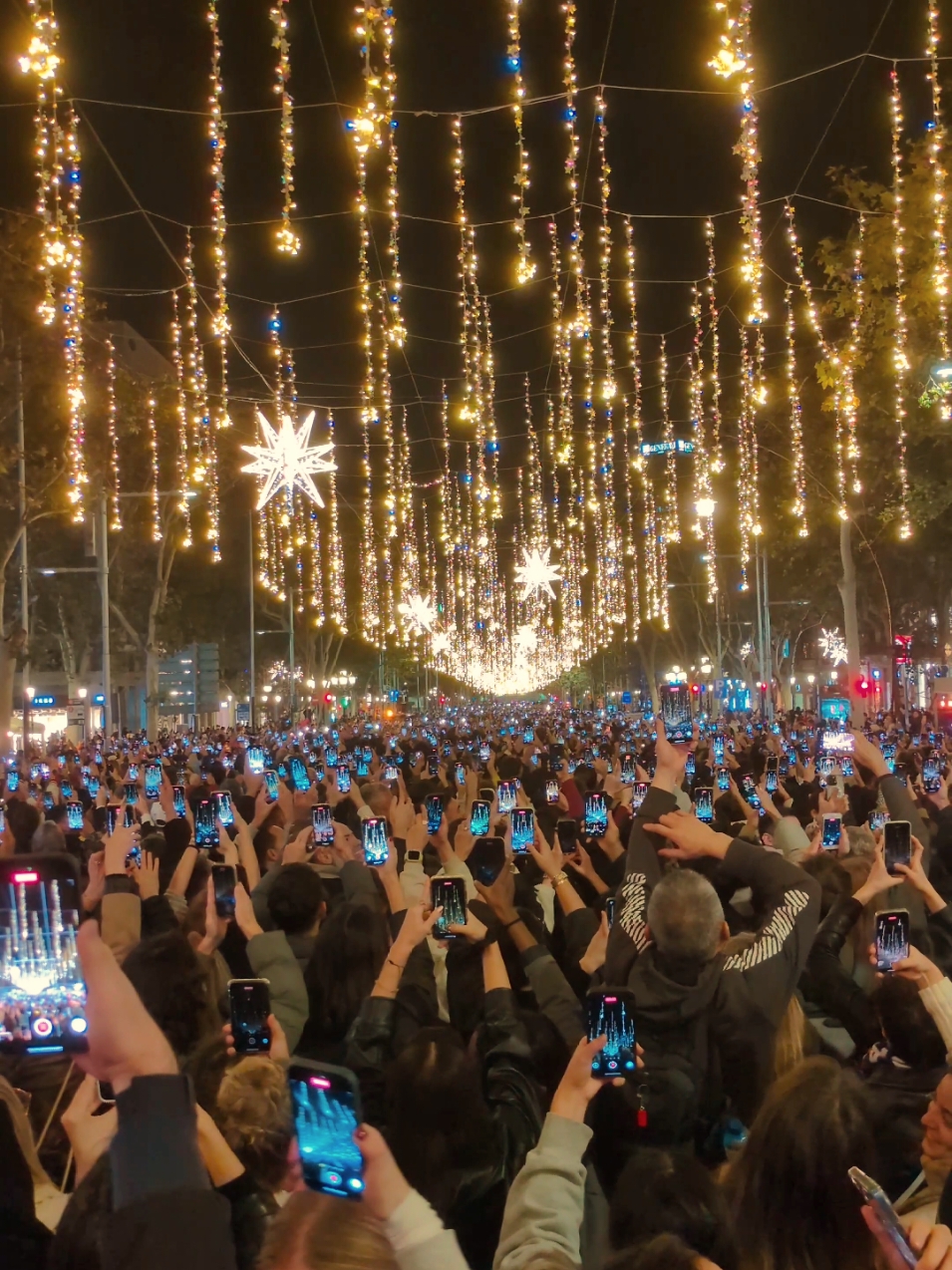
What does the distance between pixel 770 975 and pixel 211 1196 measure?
2.82m

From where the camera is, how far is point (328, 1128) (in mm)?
2461

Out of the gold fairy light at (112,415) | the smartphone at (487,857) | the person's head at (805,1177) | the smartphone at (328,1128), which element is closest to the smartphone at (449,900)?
the smartphone at (487,857)

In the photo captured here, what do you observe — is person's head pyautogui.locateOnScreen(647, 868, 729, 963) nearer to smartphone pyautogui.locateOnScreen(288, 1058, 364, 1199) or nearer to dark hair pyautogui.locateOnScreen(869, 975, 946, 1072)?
dark hair pyautogui.locateOnScreen(869, 975, 946, 1072)

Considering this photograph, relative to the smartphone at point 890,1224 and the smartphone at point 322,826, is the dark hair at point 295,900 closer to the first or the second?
the smartphone at point 322,826

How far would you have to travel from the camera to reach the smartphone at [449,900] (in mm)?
5367

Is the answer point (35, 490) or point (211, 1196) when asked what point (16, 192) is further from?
point (211, 1196)

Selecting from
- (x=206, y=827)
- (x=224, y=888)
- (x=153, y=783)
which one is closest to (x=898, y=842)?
(x=224, y=888)

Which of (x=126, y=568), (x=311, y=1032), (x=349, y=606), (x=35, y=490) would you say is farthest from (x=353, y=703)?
(x=311, y=1032)

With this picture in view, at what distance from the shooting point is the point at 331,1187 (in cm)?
239

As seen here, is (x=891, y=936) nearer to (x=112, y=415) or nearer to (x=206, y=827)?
(x=206, y=827)

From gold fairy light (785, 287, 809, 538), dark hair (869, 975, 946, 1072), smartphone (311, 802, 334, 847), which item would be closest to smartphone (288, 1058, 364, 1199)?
dark hair (869, 975, 946, 1072)

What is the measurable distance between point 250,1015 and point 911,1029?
1.99m

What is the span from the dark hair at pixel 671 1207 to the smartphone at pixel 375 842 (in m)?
5.02

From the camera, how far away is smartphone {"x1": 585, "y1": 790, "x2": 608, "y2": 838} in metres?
11.2
